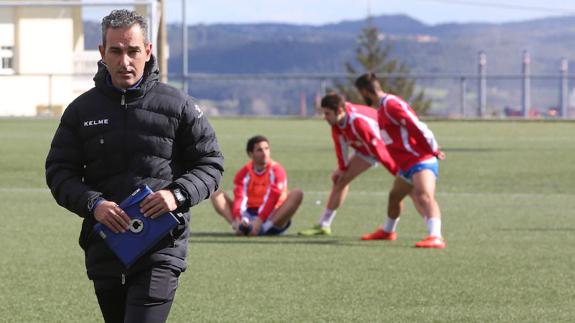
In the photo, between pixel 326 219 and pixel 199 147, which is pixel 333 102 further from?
pixel 199 147

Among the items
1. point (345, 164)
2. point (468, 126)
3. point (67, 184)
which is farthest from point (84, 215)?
point (468, 126)

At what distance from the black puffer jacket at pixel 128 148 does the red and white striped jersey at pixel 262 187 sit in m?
8.09

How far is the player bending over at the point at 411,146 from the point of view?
41.1 ft

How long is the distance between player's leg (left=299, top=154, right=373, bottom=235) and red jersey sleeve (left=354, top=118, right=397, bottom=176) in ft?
0.98

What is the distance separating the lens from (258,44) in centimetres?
19200

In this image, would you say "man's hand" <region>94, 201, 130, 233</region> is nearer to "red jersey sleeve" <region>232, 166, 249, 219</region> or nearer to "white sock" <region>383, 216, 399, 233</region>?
"white sock" <region>383, 216, 399, 233</region>

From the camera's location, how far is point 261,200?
13836 millimetres

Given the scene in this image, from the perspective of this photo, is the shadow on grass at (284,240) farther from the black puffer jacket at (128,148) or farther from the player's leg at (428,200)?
the black puffer jacket at (128,148)

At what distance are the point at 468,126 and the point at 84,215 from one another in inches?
1425

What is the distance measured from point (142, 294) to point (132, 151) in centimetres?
54

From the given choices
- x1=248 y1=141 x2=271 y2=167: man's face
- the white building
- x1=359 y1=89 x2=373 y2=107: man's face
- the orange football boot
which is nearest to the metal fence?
the white building

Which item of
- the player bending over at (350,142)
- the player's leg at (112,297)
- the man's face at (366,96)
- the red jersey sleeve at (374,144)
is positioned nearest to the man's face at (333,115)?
the player bending over at (350,142)

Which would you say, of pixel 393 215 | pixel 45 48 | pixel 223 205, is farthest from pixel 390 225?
pixel 45 48

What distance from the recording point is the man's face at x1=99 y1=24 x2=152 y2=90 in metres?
5.46
